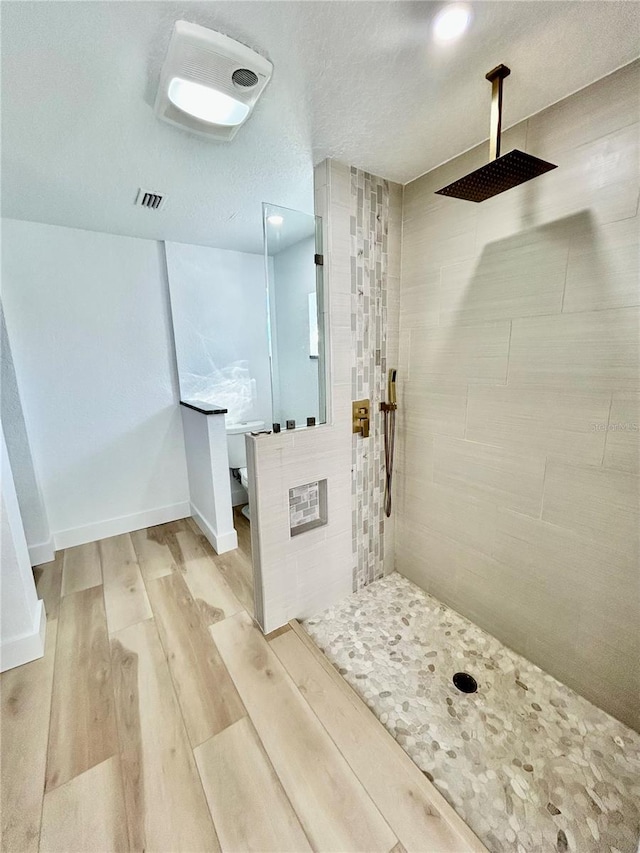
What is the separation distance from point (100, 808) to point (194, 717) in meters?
0.33

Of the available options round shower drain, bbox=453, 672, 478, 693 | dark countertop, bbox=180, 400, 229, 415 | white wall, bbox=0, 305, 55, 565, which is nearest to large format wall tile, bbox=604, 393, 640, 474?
round shower drain, bbox=453, 672, 478, 693

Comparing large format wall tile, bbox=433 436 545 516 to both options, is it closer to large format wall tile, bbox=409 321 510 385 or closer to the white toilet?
large format wall tile, bbox=409 321 510 385

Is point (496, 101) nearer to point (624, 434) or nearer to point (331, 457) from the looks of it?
point (624, 434)

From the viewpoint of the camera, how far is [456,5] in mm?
843

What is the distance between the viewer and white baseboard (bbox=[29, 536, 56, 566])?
229cm

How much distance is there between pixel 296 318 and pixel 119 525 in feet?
7.49

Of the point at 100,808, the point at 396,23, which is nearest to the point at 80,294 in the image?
the point at 396,23

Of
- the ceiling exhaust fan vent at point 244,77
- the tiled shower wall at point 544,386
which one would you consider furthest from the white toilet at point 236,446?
the ceiling exhaust fan vent at point 244,77

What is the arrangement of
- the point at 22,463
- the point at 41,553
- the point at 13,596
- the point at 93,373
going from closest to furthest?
the point at 13,596
the point at 22,463
the point at 41,553
the point at 93,373

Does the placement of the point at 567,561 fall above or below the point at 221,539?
above

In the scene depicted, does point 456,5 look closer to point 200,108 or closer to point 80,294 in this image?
point 200,108

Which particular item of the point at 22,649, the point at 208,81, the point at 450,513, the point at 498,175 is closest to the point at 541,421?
the point at 450,513

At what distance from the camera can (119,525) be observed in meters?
2.67

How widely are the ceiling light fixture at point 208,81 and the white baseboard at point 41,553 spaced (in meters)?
2.68
